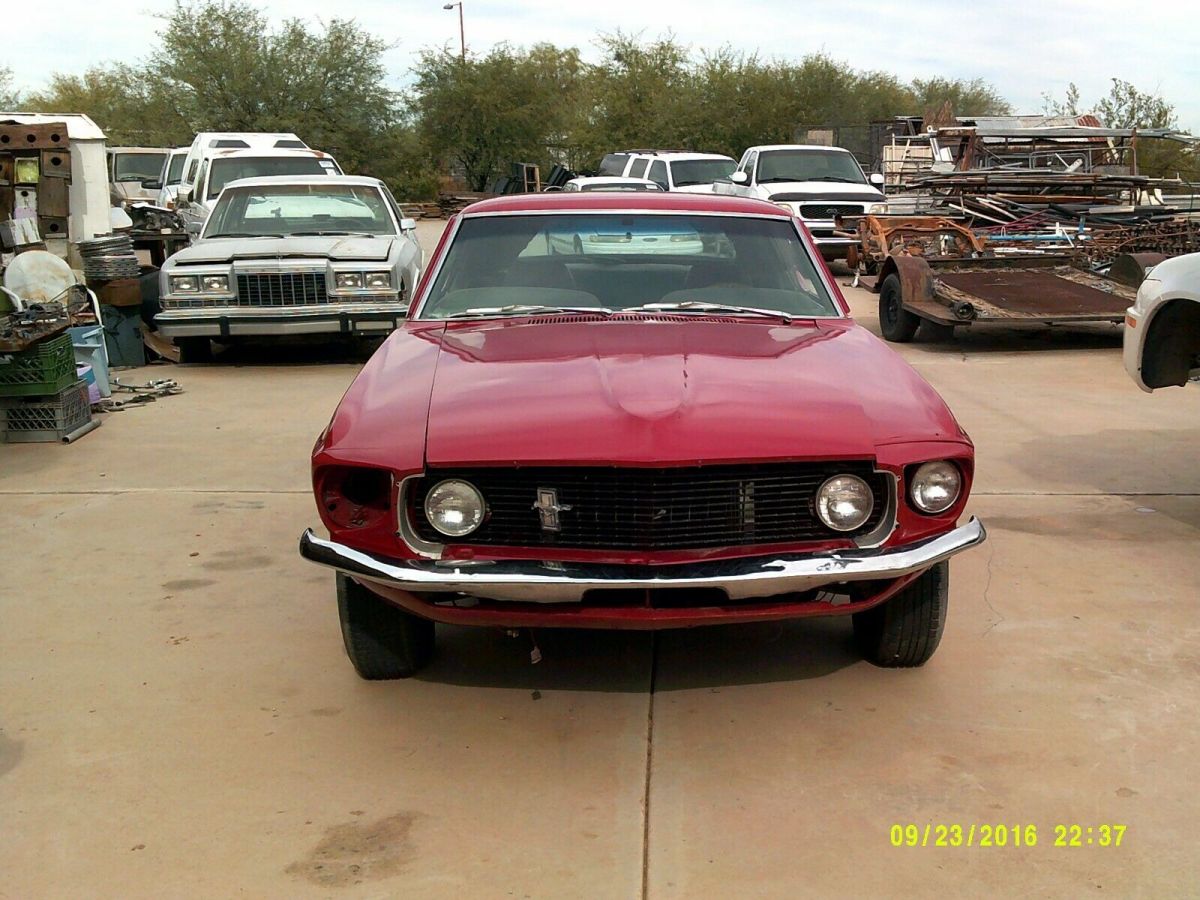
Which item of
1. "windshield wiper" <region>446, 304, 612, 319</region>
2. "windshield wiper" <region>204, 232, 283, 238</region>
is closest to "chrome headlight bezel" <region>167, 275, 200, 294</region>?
"windshield wiper" <region>204, 232, 283, 238</region>

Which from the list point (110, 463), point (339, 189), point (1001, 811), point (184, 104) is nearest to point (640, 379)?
point (1001, 811)

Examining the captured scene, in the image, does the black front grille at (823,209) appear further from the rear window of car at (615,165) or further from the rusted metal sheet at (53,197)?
the rusted metal sheet at (53,197)

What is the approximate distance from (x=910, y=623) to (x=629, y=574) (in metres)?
1.11

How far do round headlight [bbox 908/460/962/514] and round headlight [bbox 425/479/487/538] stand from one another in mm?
1274

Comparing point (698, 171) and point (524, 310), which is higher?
point (698, 171)

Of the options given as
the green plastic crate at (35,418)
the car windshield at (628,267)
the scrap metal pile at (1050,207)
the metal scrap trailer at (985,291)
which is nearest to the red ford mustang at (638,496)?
the car windshield at (628,267)

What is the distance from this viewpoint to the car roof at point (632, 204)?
17.5 feet

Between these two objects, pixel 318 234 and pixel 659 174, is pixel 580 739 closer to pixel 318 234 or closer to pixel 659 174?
pixel 318 234

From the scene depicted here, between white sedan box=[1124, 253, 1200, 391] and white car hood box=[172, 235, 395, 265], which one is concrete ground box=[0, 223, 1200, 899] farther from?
white car hood box=[172, 235, 395, 265]

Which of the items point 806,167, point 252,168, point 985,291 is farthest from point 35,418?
point 806,167

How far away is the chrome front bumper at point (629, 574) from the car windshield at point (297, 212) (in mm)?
8388

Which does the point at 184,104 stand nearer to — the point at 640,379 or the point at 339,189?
the point at 339,189

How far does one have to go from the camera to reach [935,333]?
1249 centimetres

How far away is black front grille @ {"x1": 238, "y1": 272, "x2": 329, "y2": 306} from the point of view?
1046cm
